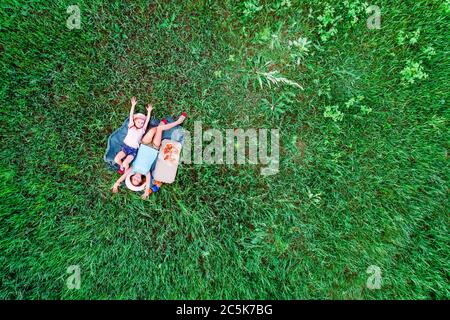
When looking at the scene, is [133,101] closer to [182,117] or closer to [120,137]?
[120,137]

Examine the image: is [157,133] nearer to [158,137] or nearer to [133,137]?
[158,137]

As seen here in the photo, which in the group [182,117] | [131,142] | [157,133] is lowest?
[131,142]

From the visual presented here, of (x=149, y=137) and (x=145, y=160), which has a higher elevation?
(x=149, y=137)

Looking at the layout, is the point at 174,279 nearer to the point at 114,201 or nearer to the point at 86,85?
the point at 114,201

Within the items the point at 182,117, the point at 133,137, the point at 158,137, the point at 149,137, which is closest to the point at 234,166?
the point at 182,117

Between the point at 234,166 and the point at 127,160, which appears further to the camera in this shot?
the point at 234,166
